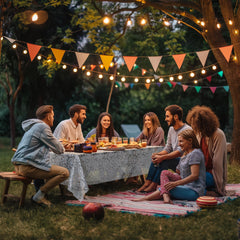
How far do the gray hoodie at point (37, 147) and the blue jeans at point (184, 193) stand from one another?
1.72 metres

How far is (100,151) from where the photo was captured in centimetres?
546

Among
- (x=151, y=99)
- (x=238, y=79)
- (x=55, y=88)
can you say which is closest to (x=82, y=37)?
(x=55, y=88)

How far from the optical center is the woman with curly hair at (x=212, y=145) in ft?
17.2

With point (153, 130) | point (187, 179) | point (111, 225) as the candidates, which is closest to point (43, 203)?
point (111, 225)

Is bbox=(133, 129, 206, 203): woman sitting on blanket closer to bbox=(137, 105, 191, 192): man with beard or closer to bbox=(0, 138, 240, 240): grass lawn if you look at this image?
bbox=(0, 138, 240, 240): grass lawn

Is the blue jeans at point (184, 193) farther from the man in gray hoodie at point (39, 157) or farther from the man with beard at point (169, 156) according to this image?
the man in gray hoodie at point (39, 157)

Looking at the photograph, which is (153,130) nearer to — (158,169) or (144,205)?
(158,169)

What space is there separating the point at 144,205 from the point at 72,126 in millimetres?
2084

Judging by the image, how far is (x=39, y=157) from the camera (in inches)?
184

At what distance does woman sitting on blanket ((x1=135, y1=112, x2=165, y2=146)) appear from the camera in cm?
661

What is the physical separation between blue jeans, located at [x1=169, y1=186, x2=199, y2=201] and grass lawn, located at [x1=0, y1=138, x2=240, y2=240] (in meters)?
0.42

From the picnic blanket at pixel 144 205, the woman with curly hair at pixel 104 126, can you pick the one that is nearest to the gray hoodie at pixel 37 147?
the picnic blanket at pixel 144 205

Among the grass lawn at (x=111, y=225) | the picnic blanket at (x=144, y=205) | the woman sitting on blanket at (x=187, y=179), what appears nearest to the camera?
the grass lawn at (x=111, y=225)

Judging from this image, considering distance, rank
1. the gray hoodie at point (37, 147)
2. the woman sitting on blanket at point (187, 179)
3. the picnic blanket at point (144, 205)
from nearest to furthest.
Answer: the picnic blanket at point (144, 205) < the gray hoodie at point (37, 147) < the woman sitting on blanket at point (187, 179)
